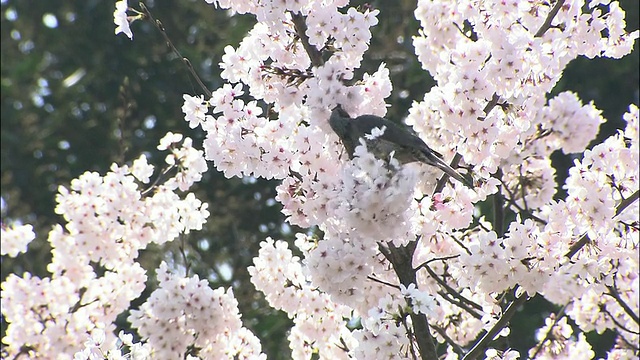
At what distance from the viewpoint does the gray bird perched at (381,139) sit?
2.71m

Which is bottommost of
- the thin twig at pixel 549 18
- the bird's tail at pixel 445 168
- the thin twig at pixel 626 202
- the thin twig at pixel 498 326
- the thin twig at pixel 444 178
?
the thin twig at pixel 498 326

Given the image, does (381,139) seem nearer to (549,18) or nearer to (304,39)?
(304,39)

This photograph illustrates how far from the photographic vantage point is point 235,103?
3.07 meters

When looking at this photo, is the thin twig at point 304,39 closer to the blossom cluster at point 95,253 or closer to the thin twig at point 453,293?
the thin twig at point 453,293

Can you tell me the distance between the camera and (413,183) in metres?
2.42

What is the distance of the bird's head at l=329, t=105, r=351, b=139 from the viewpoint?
2762mm

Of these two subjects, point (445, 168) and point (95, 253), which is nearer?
point (445, 168)

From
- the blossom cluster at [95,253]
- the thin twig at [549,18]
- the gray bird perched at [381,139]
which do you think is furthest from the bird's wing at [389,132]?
the blossom cluster at [95,253]

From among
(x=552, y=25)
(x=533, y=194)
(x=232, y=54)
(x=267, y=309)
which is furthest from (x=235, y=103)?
(x=267, y=309)

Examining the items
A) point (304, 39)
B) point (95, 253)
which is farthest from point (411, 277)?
point (95, 253)

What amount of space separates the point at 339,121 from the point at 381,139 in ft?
0.51

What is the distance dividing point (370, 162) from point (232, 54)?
98 centimetres

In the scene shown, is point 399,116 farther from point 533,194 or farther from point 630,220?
point 630,220

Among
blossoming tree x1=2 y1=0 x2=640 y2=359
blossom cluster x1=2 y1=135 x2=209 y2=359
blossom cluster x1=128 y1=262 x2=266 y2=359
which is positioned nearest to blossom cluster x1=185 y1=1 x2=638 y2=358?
blossoming tree x1=2 y1=0 x2=640 y2=359
